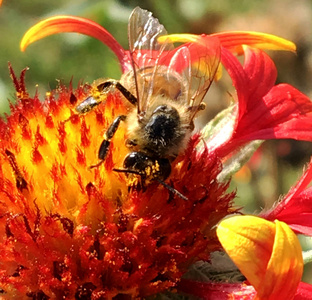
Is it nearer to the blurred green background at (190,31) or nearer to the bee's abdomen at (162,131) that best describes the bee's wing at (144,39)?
the bee's abdomen at (162,131)

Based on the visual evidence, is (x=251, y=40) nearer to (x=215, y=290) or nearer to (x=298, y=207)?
(x=298, y=207)

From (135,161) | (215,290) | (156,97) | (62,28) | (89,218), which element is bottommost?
(215,290)

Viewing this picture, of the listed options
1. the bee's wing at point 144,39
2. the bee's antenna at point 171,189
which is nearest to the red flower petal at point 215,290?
the bee's antenna at point 171,189

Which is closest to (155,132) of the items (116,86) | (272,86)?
(116,86)

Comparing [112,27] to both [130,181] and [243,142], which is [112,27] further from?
[130,181]

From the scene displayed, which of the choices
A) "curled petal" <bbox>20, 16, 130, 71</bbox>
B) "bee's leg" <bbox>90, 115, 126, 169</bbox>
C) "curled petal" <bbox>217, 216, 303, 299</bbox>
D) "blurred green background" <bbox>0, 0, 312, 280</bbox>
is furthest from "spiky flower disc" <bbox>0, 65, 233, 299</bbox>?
"blurred green background" <bbox>0, 0, 312, 280</bbox>

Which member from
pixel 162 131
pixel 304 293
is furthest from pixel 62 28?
pixel 304 293

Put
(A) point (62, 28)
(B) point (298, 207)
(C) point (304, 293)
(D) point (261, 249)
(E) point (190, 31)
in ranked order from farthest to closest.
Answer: (E) point (190, 31) → (A) point (62, 28) → (B) point (298, 207) → (C) point (304, 293) → (D) point (261, 249)
